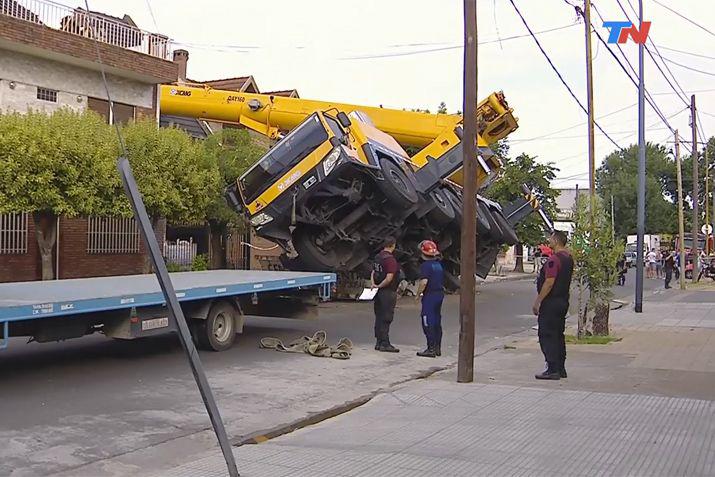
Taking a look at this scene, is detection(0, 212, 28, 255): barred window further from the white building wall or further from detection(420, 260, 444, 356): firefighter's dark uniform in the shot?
detection(420, 260, 444, 356): firefighter's dark uniform

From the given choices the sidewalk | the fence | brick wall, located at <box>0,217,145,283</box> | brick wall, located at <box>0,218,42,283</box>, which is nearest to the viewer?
the sidewalk

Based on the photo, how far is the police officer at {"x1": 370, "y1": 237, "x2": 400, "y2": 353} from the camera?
1259 cm

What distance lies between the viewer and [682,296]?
93.6 feet

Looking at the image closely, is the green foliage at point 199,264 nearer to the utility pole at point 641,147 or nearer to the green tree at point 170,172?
the green tree at point 170,172

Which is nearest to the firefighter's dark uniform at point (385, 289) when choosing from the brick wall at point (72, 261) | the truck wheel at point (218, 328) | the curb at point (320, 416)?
the curb at point (320, 416)

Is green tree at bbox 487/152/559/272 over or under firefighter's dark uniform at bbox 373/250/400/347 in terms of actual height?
over

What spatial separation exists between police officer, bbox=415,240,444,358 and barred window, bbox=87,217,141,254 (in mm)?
11071

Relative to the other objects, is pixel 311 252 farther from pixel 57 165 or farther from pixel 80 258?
pixel 80 258

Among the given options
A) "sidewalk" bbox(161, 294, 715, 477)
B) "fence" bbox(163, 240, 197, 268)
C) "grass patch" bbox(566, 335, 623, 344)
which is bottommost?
"sidewalk" bbox(161, 294, 715, 477)

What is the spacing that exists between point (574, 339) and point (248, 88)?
21.2 meters

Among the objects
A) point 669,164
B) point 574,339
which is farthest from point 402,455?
point 669,164

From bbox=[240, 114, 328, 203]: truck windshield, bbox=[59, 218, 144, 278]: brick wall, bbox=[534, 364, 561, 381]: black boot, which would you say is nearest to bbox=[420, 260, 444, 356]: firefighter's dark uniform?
bbox=[534, 364, 561, 381]: black boot

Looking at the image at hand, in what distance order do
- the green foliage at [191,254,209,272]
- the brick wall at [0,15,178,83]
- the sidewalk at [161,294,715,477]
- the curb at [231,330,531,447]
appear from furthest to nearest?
the green foliage at [191,254,209,272] → the brick wall at [0,15,178,83] → the curb at [231,330,531,447] → the sidewalk at [161,294,715,477]

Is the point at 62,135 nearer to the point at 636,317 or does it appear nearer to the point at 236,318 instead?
the point at 236,318
